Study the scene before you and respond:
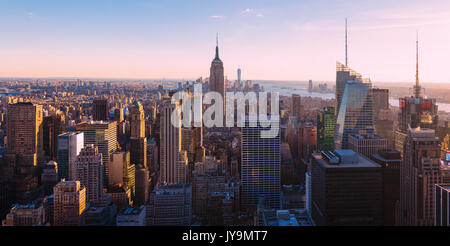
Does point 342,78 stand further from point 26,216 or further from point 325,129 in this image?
point 26,216

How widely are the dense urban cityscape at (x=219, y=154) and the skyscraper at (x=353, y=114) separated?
2.1 inches

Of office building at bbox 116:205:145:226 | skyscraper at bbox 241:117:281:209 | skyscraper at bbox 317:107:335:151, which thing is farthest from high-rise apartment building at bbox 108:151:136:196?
skyscraper at bbox 317:107:335:151

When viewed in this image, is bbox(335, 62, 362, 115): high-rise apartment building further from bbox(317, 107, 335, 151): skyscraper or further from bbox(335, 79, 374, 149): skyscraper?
bbox(317, 107, 335, 151): skyscraper

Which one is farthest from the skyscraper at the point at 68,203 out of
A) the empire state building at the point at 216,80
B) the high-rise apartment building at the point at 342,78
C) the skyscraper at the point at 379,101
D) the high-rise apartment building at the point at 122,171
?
the skyscraper at the point at 379,101

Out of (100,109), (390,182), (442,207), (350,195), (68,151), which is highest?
(100,109)

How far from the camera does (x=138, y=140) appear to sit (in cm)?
1231

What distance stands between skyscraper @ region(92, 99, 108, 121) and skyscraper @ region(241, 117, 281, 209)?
447cm

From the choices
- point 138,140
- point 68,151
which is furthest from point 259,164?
point 68,151

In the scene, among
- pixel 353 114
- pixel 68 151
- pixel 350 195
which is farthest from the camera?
pixel 353 114

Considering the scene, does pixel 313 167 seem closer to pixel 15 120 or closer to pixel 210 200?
pixel 210 200

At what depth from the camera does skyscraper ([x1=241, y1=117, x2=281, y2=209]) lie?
11.2m

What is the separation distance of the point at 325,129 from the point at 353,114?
50.0 inches

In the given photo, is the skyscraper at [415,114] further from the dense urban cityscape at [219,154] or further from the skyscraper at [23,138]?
the skyscraper at [23,138]
